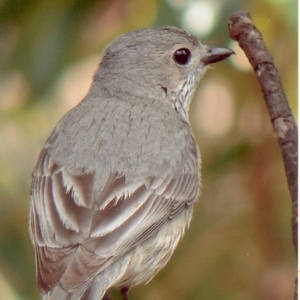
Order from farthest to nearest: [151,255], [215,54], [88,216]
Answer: [215,54] < [151,255] < [88,216]

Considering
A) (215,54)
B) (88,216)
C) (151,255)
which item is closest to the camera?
(88,216)

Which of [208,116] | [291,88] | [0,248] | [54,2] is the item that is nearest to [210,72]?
[208,116]

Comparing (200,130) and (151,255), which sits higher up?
(200,130)

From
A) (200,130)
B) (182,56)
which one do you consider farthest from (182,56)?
(200,130)

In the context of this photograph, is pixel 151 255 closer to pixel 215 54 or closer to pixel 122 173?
pixel 122 173

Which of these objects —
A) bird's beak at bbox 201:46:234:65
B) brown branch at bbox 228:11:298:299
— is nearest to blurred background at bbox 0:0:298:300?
bird's beak at bbox 201:46:234:65

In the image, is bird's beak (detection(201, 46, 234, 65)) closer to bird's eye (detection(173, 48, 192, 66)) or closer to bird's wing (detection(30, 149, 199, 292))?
bird's eye (detection(173, 48, 192, 66))

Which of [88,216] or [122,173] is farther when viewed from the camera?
[122,173]

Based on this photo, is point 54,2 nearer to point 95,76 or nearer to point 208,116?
point 95,76
